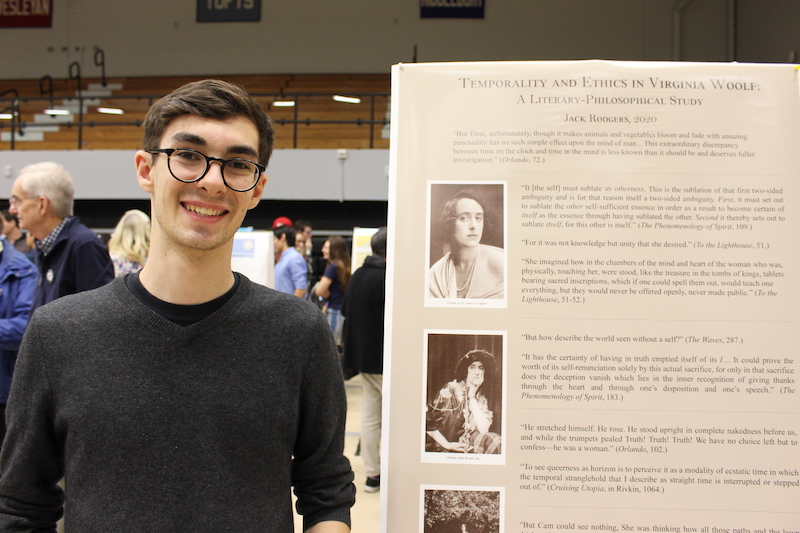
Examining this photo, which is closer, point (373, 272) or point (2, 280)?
point (2, 280)

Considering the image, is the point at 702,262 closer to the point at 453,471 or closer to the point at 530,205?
the point at 530,205

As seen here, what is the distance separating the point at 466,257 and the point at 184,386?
670mm

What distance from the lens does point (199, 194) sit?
3.50 feet

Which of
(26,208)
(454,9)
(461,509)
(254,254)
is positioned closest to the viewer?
(461,509)

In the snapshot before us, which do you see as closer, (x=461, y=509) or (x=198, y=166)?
(x=198, y=166)

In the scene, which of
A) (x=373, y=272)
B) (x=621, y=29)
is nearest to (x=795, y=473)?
(x=373, y=272)

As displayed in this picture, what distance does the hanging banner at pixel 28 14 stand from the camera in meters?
13.3

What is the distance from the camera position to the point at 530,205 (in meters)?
1.36

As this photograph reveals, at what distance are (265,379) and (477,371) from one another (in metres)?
0.50

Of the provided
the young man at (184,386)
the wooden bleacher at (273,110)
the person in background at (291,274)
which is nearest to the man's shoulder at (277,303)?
the young man at (184,386)

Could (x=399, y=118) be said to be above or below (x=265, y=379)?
above

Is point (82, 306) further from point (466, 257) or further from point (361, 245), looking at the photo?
point (361, 245)

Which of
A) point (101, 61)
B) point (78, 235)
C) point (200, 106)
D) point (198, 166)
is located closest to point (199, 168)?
point (198, 166)

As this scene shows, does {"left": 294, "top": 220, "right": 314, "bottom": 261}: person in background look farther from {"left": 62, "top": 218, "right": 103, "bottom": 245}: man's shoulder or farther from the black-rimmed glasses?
the black-rimmed glasses
